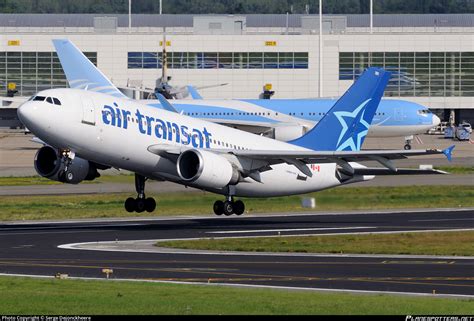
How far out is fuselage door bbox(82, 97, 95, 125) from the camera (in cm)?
4916

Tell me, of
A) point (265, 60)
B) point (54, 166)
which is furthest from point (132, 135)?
point (265, 60)

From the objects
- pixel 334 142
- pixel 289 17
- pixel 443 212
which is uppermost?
pixel 289 17

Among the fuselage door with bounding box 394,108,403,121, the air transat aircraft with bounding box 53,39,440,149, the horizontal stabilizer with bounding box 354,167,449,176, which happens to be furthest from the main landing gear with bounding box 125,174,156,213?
the fuselage door with bounding box 394,108,403,121

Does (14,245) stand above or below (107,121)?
below

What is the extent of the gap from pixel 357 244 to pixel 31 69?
105m

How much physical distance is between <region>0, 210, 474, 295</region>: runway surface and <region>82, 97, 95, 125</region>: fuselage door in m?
4.89

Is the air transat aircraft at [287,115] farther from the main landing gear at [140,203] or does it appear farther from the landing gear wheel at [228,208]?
the landing gear wheel at [228,208]

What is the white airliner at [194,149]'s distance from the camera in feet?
161

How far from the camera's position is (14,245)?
48219 millimetres

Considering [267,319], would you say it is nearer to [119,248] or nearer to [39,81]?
[119,248]

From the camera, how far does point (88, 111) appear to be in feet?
162

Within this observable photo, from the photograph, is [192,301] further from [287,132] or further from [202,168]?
[287,132]

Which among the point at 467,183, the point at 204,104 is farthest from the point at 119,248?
the point at 204,104

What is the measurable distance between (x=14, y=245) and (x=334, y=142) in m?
17.7
